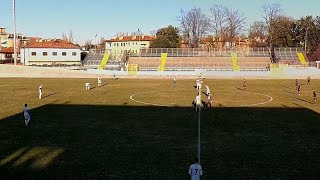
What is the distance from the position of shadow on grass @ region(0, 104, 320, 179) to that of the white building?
75199 millimetres

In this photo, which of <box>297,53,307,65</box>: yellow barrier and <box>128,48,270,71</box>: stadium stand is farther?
<box>297,53,307,65</box>: yellow barrier

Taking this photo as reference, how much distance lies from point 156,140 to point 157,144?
0.85m

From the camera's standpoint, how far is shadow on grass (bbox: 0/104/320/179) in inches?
596

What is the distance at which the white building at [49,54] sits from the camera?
99.6 meters

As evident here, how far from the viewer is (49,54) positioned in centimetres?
10112

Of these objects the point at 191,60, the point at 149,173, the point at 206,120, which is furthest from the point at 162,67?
the point at 149,173

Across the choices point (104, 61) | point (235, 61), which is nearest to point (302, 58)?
point (235, 61)

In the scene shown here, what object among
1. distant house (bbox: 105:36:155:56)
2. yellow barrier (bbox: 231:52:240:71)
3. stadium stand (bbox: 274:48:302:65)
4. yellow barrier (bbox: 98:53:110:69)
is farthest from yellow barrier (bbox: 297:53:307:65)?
distant house (bbox: 105:36:155:56)

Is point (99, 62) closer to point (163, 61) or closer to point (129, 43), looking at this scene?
point (163, 61)

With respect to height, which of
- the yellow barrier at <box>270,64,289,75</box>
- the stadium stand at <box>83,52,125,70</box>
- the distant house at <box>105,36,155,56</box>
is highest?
the distant house at <box>105,36,155,56</box>

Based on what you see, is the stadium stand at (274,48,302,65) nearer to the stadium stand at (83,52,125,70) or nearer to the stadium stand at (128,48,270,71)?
the stadium stand at (128,48,270,71)

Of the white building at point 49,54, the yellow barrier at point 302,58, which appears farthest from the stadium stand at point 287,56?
the white building at point 49,54

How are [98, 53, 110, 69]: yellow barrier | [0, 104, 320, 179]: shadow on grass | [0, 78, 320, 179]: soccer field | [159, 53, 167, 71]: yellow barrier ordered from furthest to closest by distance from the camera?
[98, 53, 110, 69]: yellow barrier
[159, 53, 167, 71]: yellow barrier
[0, 78, 320, 179]: soccer field
[0, 104, 320, 179]: shadow on grass

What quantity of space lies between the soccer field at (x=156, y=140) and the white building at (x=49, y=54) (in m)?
69.2
